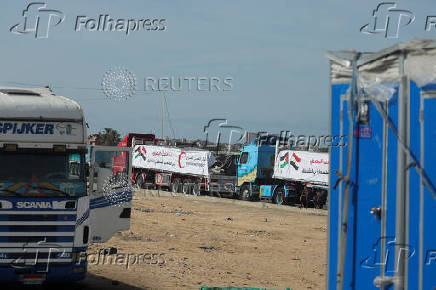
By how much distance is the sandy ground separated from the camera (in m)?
14.4

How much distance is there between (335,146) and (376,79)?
84 cm

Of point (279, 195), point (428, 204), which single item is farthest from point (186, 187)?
point (428, 204)

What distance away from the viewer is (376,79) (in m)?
6.55

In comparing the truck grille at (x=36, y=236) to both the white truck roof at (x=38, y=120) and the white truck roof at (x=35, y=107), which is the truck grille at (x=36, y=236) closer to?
the white truck roof at (x=38, y=120)

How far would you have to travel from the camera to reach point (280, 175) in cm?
3747

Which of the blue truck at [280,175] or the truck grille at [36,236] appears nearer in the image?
the truck grille at [36,236]

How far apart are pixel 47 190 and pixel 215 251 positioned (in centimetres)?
845

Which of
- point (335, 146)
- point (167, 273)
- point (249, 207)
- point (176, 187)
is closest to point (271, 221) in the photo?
point (249, 207)

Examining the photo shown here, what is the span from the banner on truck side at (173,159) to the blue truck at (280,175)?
2728 mm

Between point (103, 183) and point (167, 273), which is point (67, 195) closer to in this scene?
point (103, 183)

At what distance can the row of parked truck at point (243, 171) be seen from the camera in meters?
36.0

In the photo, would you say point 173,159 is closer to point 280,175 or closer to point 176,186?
point 176,186

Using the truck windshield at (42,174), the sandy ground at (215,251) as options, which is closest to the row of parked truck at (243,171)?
the sandy ground at (215,251)

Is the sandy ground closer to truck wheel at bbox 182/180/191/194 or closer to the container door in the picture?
the container door
